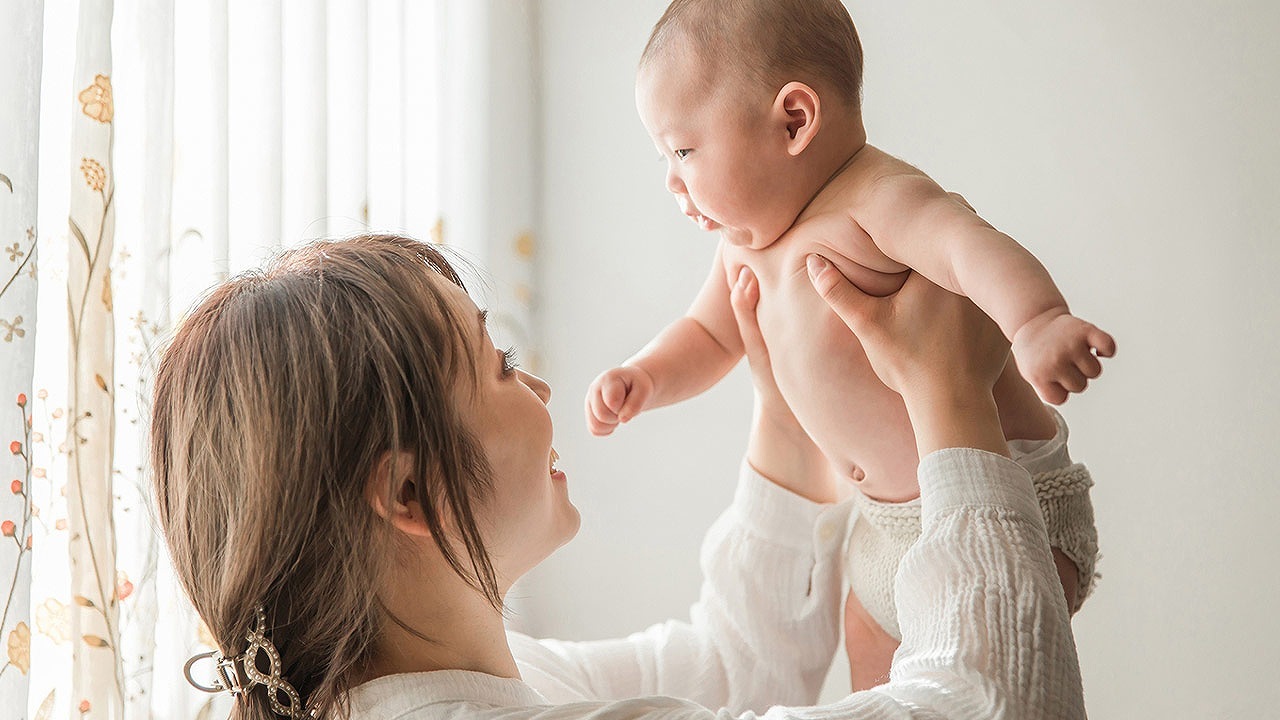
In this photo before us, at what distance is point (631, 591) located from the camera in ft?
5.44

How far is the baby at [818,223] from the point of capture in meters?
0.84

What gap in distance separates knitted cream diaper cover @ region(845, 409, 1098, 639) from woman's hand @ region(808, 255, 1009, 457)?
11 centimetres

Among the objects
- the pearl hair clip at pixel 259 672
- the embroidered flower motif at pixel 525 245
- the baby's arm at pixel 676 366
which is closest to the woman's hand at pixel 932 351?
the baby's arm at pixel 676 366

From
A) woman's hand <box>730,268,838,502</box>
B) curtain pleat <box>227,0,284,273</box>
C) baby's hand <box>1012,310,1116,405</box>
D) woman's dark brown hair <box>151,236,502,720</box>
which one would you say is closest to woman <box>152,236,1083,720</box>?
woman's dark brown hair <box>151,236,502,720</box>

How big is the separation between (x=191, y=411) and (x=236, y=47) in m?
0.65

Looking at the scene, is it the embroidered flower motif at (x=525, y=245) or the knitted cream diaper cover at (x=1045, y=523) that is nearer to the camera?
the knitted cream diaper cover at (x=1045, y=523)

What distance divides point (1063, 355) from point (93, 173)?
2.63 feet

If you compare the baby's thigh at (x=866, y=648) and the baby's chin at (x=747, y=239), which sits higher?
the baby's chin at (x=747, y=239)

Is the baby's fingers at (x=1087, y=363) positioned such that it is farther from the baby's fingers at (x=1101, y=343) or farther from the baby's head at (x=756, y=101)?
the baby's head at (x=756, y=101)

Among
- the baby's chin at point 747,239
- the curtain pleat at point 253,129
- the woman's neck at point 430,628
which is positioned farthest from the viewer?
the curtain pleat at point 253,129

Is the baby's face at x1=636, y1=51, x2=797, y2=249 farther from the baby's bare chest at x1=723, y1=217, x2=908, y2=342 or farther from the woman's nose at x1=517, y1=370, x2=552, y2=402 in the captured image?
the woman's nose at x1=517, y1=370, x2=552, y2=402

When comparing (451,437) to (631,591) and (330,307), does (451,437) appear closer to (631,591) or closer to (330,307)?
(330,307)

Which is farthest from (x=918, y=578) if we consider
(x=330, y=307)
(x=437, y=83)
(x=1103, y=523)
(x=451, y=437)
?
(x=437, y=83)

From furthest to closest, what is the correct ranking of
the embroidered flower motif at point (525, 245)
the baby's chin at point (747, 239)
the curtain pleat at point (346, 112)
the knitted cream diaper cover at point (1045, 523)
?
the embroidered flower motif at point (525, 245), the curtain pleat at point (346, 112), the baby's chin at point (747, 239), the knitted cream diaper cover at point (1045, 523)
